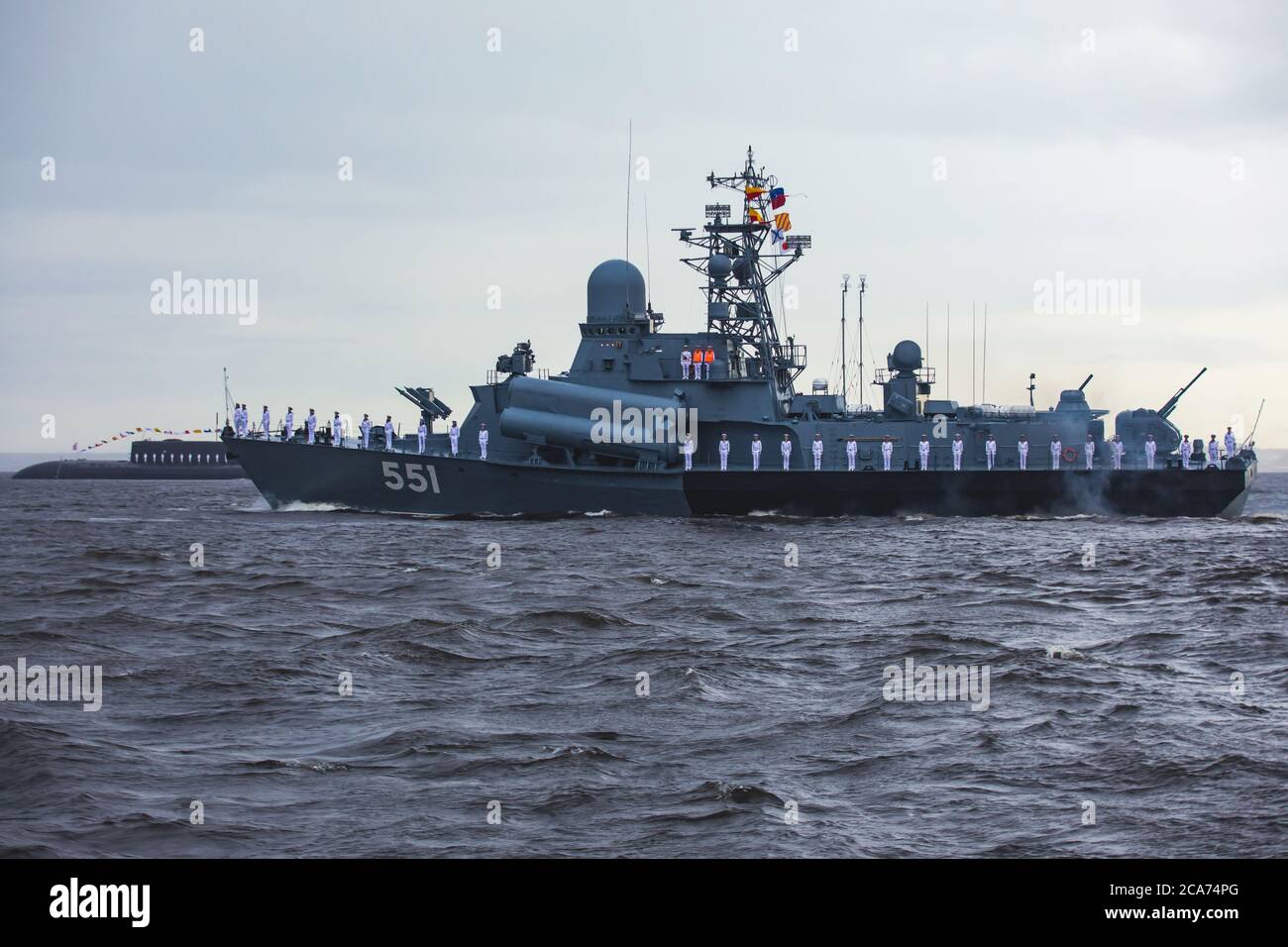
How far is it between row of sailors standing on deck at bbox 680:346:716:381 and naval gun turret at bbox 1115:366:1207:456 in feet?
50.3

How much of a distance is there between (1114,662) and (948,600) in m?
6.47

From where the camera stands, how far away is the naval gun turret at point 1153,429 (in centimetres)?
4794

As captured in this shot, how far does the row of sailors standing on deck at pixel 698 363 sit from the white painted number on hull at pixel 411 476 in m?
8.85

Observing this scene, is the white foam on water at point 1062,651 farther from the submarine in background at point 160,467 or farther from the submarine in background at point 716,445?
the submarine in background at point 160,467

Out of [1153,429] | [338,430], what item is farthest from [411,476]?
[1153,429]

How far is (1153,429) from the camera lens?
1886 inches

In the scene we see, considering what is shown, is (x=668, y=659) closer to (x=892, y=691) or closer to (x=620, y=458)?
(x=892, y=691)

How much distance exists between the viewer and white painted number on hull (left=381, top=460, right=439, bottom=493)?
43281 millimetres
